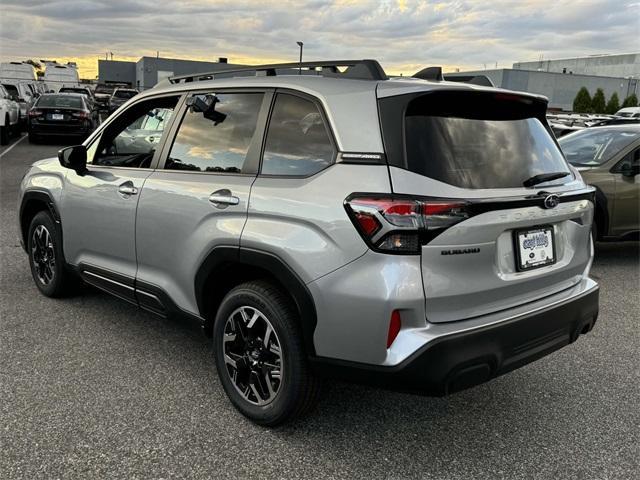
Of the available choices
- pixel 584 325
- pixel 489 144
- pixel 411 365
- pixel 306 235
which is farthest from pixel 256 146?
pixel 584 325

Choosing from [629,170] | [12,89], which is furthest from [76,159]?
[12,89]

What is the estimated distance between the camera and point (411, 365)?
2441mm

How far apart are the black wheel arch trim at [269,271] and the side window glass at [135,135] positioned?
1006 millimetres

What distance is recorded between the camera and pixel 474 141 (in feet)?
9.04

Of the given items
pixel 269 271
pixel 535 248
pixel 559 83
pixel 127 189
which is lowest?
pixel 269 271

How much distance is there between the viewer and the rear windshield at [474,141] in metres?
2.58

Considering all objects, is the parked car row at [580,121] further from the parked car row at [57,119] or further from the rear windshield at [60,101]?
the rear windshield at [60,101]

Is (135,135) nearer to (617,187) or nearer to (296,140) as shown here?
(296,140)

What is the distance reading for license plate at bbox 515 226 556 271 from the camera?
274 cm

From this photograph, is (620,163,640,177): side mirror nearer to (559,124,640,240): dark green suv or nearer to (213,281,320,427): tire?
(559,124,640,240): dark green suv

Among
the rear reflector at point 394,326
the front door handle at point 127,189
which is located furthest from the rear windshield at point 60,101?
the rear reflector at point 394,326

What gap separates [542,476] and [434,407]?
744mm

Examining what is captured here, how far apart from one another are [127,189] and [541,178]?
8.17ft

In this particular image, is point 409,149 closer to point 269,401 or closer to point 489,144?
point 489,144
